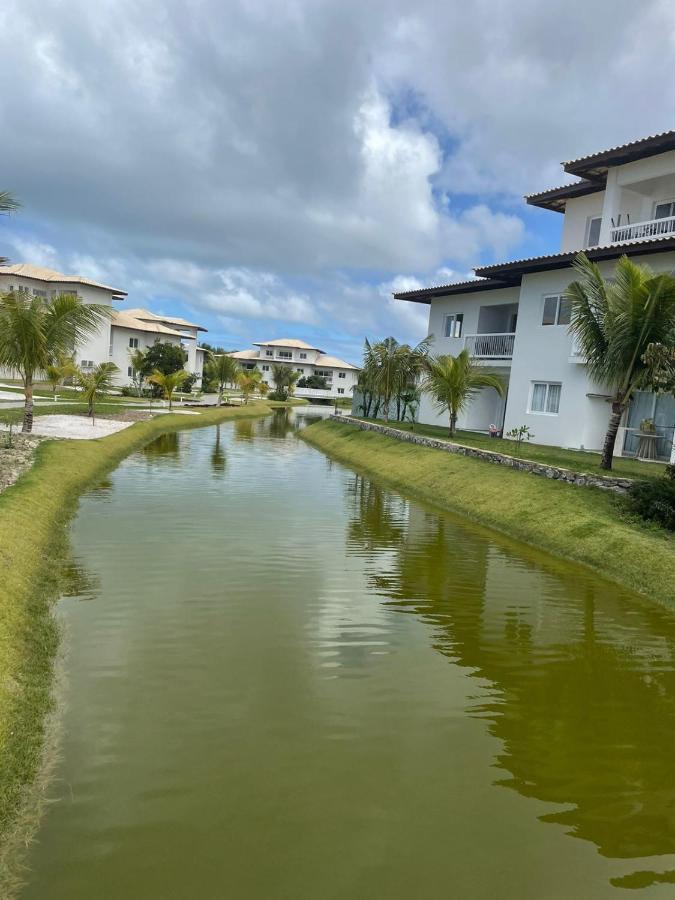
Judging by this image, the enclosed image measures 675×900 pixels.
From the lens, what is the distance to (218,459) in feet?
82.2

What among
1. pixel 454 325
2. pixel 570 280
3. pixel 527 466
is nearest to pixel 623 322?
pixel 527 466

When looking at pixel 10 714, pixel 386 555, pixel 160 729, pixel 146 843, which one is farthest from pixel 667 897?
pixel 386 555

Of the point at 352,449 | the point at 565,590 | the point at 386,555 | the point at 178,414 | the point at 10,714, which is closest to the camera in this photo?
the point at 10,714

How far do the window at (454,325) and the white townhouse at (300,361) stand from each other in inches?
2689

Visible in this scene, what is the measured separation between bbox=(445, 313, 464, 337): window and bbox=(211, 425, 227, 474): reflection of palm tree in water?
511 inches

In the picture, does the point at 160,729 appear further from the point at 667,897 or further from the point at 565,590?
the point at 565,590

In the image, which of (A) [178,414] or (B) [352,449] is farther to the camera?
(A) [178,414]

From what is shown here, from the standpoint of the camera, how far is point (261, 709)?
6.29m

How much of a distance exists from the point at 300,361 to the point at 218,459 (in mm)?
83401

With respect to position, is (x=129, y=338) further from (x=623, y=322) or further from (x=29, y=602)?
(x=29, y=602)

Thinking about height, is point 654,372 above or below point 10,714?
above

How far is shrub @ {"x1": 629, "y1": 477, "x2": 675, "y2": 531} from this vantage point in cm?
1307

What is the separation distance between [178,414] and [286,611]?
3335cm

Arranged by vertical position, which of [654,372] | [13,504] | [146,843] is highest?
[654,372]
